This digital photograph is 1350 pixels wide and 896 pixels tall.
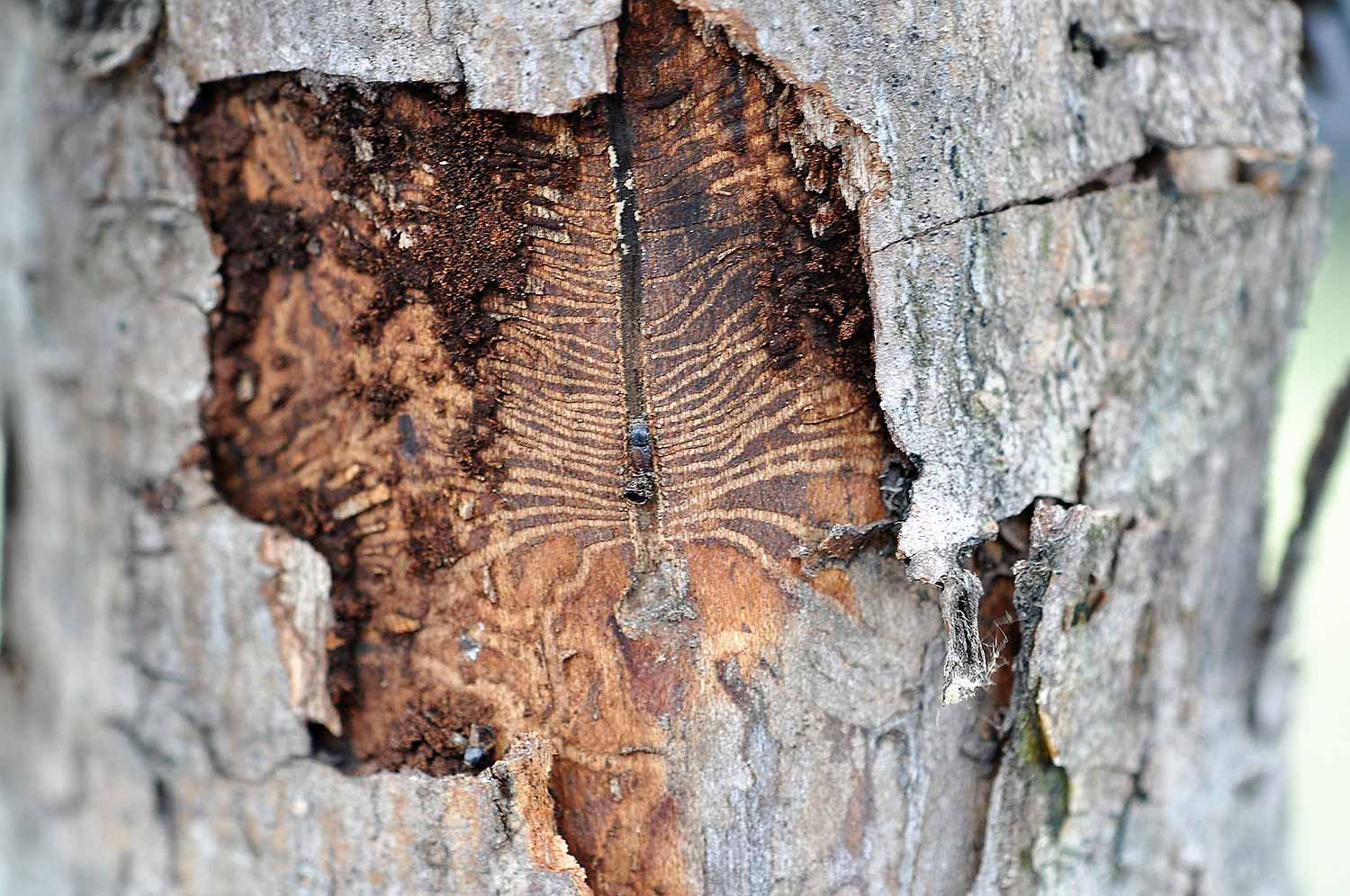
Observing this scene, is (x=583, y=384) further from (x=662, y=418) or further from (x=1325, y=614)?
(x=1325, y=614)

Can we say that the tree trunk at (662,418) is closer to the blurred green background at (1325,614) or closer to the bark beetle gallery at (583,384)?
the bark beetle gallery at (583,384)

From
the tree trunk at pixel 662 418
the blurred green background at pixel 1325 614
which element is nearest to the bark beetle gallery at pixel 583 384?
the tree trunk at pixel 662 418

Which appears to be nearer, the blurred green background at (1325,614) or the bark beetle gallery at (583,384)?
the bark beetle gallery at (583,384)

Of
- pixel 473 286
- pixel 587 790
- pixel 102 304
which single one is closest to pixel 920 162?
pixel 473 286

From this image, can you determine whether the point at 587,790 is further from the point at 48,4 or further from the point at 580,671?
the point at 48,4

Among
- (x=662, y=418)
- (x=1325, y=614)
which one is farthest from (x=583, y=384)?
(x=1325, y=614)

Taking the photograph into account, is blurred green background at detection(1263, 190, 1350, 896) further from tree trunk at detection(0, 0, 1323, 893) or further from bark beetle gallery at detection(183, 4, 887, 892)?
bark beetle gallery at detection(183, 4, 887, 892)
